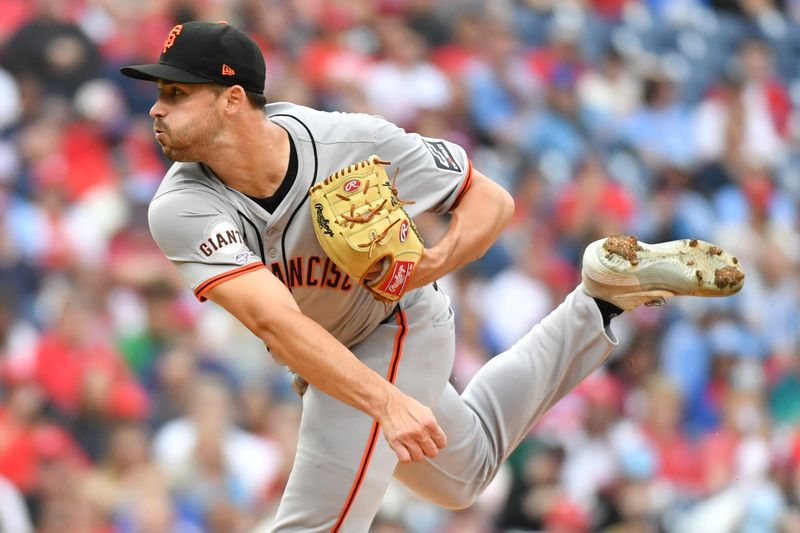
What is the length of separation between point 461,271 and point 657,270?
4105 millimetres

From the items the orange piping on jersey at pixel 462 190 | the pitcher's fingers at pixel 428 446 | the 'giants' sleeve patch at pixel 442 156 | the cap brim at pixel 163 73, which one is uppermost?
the cap brim at pixel 163 73

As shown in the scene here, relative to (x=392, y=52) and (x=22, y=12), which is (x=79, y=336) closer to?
(x=22, y=12)

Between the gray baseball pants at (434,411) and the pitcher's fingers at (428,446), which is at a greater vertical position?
the pitcher's fingers at (428,446)

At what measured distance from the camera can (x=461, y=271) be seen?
869 centimetres

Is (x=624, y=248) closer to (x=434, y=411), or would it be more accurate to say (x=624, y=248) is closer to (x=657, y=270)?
(x=657, y=270)

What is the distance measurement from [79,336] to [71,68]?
181 centimetres

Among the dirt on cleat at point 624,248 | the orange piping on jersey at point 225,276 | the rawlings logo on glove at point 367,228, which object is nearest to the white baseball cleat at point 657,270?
the dirt on cleat at point 624,248

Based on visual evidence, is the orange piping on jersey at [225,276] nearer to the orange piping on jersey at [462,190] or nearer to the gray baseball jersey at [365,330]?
the gray baseball jersey at [365,330]

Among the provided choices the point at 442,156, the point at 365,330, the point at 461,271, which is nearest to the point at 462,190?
the point at 442,156

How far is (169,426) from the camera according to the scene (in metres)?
7.16

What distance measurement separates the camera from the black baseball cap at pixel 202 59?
3967 mm

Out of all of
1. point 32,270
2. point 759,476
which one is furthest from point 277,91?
point 759,476

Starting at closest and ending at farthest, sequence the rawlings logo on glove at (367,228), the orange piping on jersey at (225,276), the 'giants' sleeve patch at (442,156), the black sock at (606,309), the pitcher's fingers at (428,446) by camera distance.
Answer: the pitcher's fingers at (428,446) → the orange piping on jersey at (225,276) → the rawlings logo on glove at (367,228) → the 'giants' sleeve patch at (442,156) → the black sock at (606,309)

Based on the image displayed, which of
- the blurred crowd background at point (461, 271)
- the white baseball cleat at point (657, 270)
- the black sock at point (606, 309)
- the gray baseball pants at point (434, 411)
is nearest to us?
the gray baseball pants at point (434, 411)
